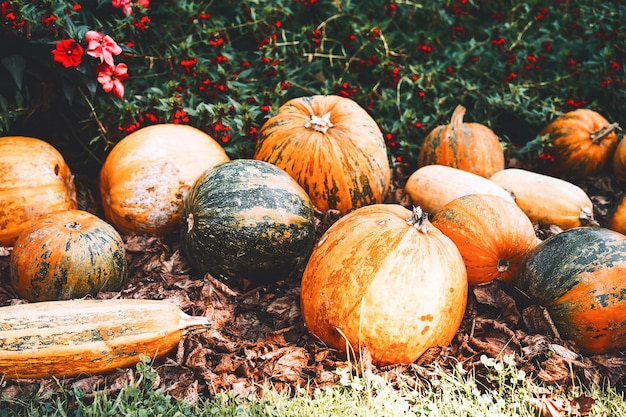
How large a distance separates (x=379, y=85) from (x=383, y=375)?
2.93 meters

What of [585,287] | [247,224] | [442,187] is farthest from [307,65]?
[585,287]

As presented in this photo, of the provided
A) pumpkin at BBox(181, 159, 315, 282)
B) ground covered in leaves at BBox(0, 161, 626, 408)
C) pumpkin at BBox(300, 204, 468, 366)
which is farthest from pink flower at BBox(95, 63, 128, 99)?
pumpkin at BBox(300, 204, 468, 366)

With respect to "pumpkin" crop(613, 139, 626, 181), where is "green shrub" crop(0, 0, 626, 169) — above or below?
above

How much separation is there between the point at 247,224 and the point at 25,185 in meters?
1.47

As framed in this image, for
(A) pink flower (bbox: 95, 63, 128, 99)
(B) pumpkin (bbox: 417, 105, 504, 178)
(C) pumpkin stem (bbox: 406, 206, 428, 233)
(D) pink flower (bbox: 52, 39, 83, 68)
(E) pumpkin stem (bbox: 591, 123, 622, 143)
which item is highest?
(D) pink flower (bbox: 52, 39, 83, 68)

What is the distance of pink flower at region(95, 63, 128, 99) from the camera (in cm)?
374

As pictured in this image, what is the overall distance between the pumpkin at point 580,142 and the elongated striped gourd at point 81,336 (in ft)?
11.1

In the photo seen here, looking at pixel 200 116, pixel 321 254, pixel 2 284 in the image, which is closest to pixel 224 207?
pixel 321 254

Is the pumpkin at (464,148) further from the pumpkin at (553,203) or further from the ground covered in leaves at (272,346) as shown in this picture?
the ground covered in leaves at (272,346)

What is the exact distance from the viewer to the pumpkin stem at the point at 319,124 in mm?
3771

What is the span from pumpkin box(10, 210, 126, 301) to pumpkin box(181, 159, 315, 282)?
49 centimetres

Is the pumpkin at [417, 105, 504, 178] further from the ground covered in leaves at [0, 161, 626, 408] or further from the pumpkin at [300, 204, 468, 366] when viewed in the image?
the pumpkin at [300, 204, 468, 366]

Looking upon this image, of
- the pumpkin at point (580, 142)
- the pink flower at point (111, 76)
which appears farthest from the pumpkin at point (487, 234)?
the pink flower at point (111, 76)

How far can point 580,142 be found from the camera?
468 cm
